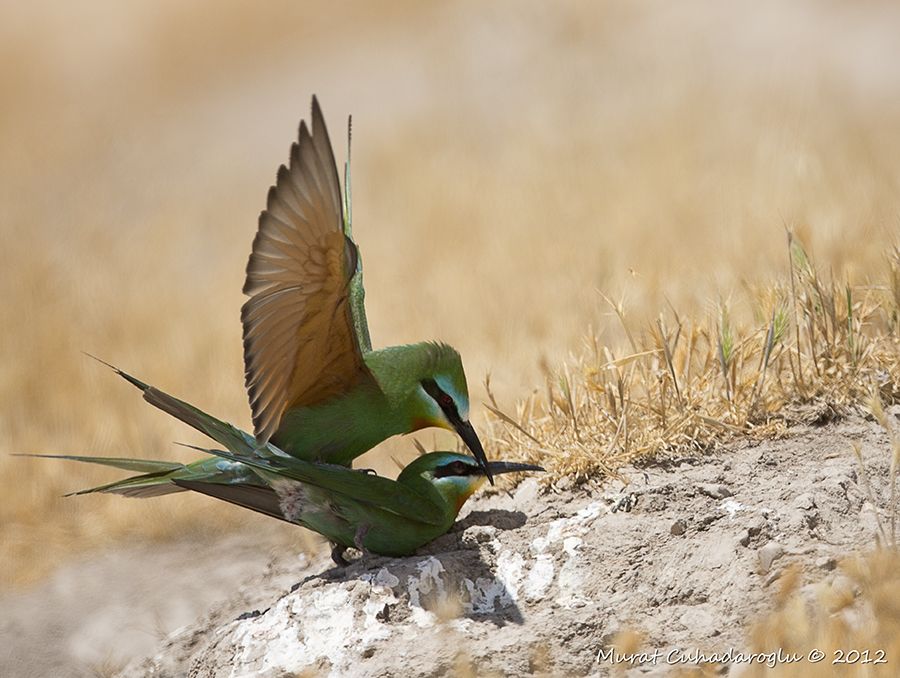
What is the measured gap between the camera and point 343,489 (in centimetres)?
372

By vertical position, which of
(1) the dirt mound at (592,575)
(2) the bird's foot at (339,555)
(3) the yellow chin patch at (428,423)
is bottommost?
(1) the dirt mound at (592,575)

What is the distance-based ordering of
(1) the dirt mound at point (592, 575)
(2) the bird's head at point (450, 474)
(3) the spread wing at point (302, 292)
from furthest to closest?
(2) the bird's head at point (450, 474), (3) the spread wing at point (302, 292), (1) the dirt mound at point (592, 575)

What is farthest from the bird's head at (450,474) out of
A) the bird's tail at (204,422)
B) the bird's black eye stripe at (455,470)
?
the bird's tail at (204,422)

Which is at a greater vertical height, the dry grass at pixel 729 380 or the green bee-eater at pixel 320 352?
the green bee-eater at pixel 320 352

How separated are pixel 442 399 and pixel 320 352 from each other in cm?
42

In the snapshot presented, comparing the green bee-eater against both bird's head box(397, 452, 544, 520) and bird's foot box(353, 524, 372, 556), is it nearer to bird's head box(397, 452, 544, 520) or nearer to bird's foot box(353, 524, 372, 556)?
bird's head box(397, 452, 544, 520)

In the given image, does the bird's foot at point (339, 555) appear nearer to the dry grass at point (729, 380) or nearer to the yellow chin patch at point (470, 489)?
the yellow chin patch at point (470, 489)

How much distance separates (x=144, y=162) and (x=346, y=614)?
6920 millimetres

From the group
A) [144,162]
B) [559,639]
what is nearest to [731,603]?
[559,639]

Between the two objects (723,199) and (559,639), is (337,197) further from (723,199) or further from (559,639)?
(723,199)

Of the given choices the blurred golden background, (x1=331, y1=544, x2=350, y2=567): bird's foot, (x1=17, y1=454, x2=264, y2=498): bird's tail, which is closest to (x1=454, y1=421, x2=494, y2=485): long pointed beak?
(x1=331, y1=544, x2=350, y2=567): bird's foot

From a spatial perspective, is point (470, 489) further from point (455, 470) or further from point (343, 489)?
point (343, 489)

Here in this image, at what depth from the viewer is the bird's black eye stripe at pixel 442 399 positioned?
3.85 metres

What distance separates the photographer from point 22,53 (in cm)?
1065
